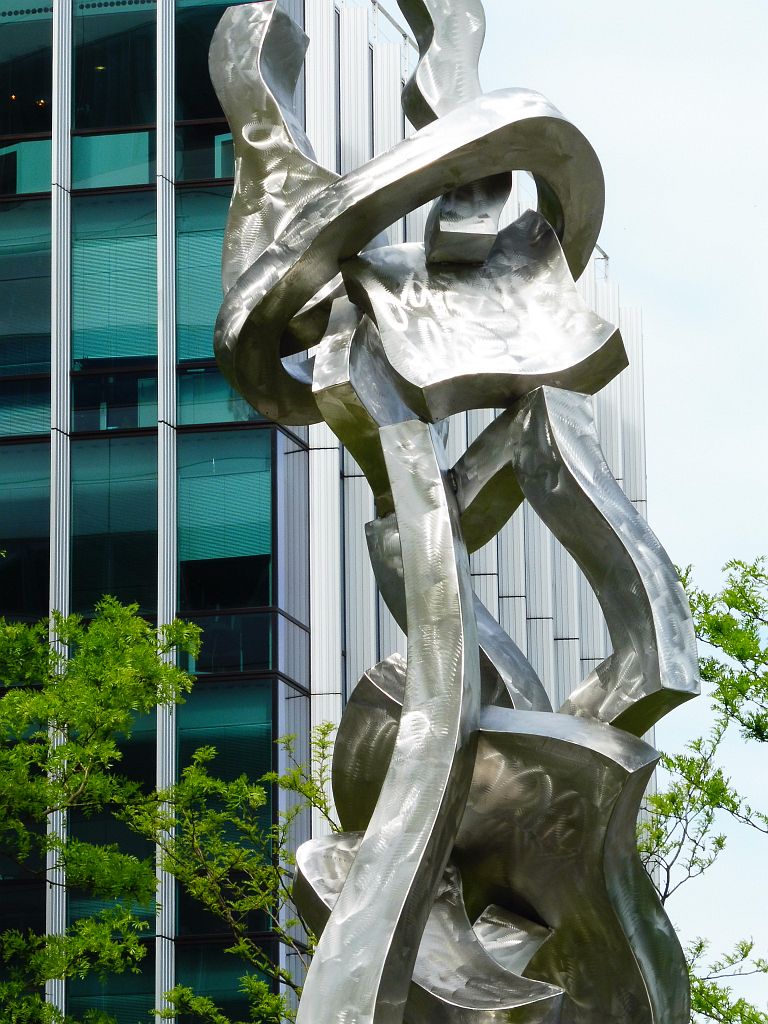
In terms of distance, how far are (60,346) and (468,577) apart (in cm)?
1356

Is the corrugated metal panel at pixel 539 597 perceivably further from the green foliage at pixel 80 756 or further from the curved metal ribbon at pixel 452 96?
the curved metal ribbon at pixel 452 96

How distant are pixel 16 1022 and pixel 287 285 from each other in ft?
25.8

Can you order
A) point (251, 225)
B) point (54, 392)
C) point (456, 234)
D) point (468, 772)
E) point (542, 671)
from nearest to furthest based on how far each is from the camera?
point (468, 772) < point (456, 234) < point (251, 225) < point (54, 392) < point (542, 671)

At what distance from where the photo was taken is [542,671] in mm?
25922

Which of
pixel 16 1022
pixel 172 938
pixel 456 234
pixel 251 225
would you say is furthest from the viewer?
pixel 172 938

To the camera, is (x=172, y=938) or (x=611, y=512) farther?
(x=172, y=938)

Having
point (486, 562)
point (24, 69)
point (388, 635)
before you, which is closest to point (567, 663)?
point (486, 562)

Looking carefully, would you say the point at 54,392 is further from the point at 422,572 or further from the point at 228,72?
the point at 422,572

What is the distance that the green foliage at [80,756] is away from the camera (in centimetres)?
1315

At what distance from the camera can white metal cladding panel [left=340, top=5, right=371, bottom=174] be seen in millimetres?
21656

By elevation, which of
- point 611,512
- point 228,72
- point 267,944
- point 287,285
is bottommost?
point 267,944

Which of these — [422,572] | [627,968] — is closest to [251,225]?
[422,572]

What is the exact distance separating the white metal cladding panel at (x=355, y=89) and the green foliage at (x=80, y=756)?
916 cm

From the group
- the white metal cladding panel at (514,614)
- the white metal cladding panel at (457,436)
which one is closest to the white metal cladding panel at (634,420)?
the white metal cladding panel at (514,614)
